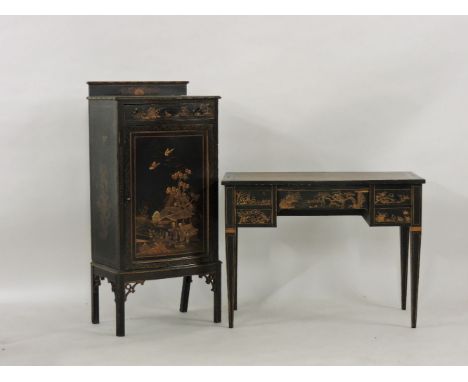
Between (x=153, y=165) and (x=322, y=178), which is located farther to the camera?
(x=322, y=178)

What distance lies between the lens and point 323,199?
5.88m

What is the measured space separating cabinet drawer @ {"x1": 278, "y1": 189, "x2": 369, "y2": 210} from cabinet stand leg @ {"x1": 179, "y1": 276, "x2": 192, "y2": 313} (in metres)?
0.94

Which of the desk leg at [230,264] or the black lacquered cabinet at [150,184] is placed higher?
the black lacquered cabinet at [150,184]

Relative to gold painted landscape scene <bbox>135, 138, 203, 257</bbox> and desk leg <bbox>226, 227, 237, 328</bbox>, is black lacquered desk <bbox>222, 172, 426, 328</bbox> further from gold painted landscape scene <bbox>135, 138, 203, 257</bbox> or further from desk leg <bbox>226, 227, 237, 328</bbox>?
gold painted landscape scene <bbox>135, 138, 203, 257</bbox>

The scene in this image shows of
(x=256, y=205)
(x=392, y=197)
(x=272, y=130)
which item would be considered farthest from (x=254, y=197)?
(x=272, y=130)

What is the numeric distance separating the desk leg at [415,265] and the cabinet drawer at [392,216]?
3.0 inches

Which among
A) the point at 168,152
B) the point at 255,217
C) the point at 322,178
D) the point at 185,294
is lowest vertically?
the point at 185,294

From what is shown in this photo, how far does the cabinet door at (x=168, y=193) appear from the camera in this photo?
5785mm

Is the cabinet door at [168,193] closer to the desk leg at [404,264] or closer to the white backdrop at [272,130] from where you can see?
the white backdrop at [272,130]

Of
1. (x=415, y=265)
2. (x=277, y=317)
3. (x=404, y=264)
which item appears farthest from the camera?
(x=404, y=264)

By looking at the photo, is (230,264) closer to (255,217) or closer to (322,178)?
(255,217)

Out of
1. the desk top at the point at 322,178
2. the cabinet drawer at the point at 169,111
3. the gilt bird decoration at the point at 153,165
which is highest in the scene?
the cabinet drawer at the point at 169,111

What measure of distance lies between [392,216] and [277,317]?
3.33 feet

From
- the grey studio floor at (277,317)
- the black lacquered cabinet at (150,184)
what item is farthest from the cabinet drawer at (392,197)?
the black lacquered cabinet at (150,184)
